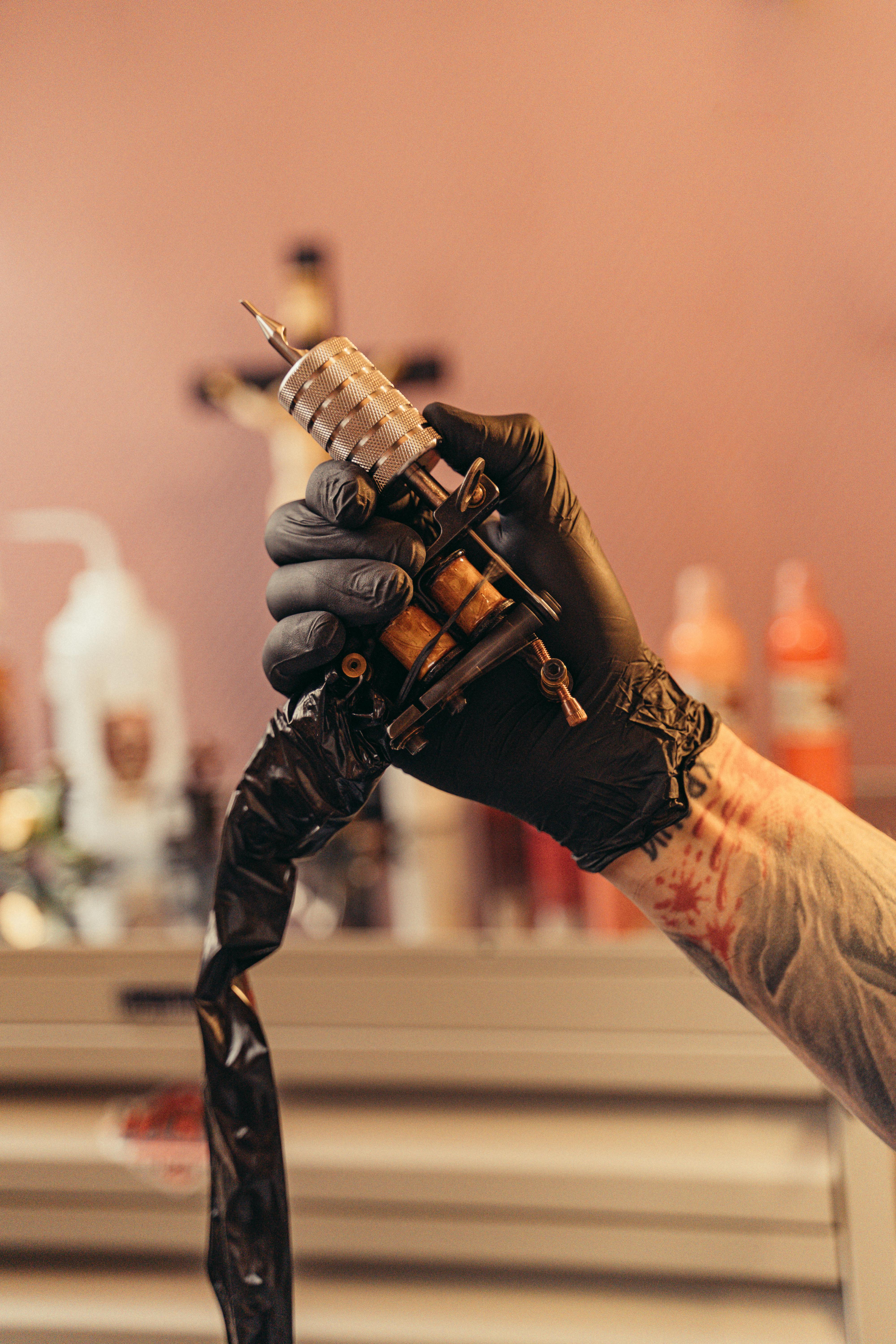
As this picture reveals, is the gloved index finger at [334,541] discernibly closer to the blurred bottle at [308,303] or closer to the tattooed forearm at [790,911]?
the tattooed forearm at [790,911]

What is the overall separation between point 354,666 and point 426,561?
0.26ft

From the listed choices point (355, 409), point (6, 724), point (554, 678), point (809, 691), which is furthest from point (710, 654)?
point (6, 724)

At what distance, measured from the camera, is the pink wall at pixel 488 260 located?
1.47 metres

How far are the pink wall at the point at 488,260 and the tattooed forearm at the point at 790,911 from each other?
0.90 m

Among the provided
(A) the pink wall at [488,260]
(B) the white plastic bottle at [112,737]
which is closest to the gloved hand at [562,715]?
(B) the white plastic bottle at [112,737]

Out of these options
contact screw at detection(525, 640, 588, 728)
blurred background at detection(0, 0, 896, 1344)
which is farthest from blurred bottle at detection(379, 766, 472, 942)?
contact screw at detection(525, 640, 588, 728)

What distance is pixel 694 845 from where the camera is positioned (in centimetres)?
68

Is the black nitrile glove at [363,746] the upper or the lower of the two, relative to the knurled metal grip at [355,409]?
lower

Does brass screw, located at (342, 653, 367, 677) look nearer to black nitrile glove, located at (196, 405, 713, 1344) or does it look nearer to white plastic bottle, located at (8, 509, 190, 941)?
black nitrile glove, located at (196, 405, 713, 1344)

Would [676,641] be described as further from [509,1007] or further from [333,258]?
[333,258]

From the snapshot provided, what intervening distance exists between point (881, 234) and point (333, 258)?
2.78 feet

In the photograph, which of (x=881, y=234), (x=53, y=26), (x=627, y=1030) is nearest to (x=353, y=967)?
(x=627, y=1030)

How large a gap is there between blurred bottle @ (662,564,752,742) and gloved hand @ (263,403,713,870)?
495mm

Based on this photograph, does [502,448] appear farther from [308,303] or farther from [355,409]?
[308,303]
